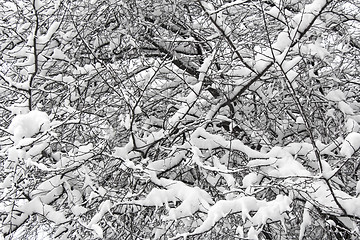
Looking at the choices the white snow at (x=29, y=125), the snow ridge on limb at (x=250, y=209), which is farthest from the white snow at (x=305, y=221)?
the white snow at (x=29, y=125)

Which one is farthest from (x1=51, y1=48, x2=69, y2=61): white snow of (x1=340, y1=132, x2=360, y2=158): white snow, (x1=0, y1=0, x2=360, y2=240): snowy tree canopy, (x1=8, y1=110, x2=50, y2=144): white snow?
(x1=340, y1=132, x2=360, y2=158): white snow

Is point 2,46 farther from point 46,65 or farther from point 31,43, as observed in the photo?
point 31,43

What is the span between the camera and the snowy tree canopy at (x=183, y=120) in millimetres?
2955

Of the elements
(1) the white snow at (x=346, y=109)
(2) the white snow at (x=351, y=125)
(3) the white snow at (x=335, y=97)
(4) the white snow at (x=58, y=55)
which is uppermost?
(4) the white snow at (x=58, y=55)

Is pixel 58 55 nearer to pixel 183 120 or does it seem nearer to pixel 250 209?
pixel 183 120

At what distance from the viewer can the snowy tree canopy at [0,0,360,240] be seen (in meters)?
2.96

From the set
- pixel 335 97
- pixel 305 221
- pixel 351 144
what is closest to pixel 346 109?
pixel 335 97

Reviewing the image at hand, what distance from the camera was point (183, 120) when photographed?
3793 mm

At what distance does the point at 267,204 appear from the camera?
2705 millimetres

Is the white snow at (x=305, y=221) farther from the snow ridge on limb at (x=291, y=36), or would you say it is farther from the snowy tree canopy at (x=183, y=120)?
the snow ridge on limb at (x=291, y=36)

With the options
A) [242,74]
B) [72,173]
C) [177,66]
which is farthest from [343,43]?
[72,173]

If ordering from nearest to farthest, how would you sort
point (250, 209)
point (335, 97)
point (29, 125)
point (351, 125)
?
point (29, 125), point (250, 209), point (351, 125), point (335, 97)

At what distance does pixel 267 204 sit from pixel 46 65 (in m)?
2.53

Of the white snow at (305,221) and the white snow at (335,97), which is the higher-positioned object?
the white snow at (335,97)
